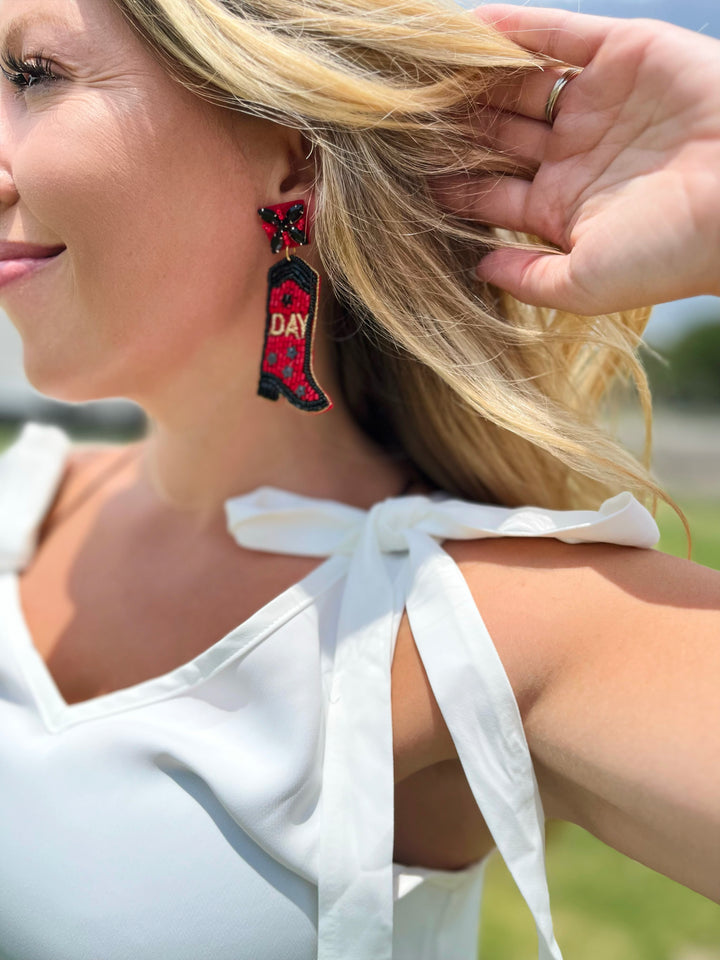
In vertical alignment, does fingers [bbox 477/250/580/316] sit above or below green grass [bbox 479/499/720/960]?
above

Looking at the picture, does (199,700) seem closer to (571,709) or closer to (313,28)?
(571,709)

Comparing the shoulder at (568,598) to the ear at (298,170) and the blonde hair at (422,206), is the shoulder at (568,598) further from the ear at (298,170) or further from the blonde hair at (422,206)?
the ear at (298,170)

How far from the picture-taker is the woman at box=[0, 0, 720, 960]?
4.07ft

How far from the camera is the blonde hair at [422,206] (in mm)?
1361

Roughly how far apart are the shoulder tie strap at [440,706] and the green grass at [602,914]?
4.74 feet

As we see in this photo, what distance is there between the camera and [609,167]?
1.34 metres

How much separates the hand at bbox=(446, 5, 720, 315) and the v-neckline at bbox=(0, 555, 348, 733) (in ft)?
2.07

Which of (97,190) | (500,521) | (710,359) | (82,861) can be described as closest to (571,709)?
(500,521)

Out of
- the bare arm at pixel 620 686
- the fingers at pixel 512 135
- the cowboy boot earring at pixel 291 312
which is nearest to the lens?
the bare arm at pixel 620 686

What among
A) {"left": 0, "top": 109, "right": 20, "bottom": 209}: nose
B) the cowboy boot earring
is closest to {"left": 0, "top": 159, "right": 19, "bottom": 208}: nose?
{"left": 0, "top": 109, "right": 20, "bottom": 209}: nose

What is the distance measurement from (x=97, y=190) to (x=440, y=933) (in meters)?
1.50

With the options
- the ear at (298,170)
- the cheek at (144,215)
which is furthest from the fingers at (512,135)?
the cheek at (144,215)

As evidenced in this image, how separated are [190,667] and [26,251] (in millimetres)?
785

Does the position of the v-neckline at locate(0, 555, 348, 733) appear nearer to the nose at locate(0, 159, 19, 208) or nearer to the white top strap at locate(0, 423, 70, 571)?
the white top strap at locate(0, 423, 70, 571)
